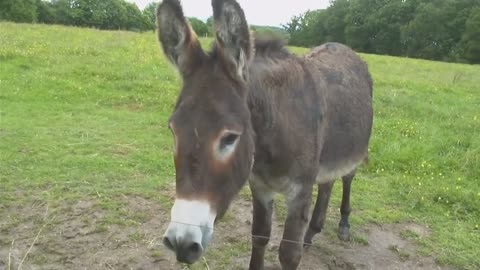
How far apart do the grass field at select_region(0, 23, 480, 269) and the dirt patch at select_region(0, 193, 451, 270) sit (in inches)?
1.0

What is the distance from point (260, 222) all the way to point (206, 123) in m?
1.64

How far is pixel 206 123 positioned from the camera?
223cm

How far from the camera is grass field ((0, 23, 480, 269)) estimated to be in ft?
15.7

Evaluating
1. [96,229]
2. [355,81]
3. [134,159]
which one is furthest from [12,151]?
[355,81]

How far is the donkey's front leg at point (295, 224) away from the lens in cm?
321

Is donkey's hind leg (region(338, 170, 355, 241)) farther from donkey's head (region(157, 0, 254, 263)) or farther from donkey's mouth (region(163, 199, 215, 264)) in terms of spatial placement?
donkey's mouth (region(163, 199, 215, 264))

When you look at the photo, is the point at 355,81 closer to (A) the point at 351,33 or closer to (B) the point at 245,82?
(B) the point at 245,82

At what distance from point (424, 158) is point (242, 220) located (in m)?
3.45

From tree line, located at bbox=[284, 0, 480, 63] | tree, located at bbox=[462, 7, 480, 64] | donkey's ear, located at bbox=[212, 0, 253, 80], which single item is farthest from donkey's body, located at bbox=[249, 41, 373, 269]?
tree, located at bbox=[462, 7, 480, 64]

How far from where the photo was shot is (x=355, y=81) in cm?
446

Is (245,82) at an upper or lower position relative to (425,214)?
upper

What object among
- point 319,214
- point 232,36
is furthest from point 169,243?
point 319,214

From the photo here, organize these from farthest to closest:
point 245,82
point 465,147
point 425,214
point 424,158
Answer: point 465,147, point 424,158, point 425,214, point 245,82

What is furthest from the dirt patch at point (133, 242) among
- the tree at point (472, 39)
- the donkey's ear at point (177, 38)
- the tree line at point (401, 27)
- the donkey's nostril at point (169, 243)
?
the tree at point (472, 39)
